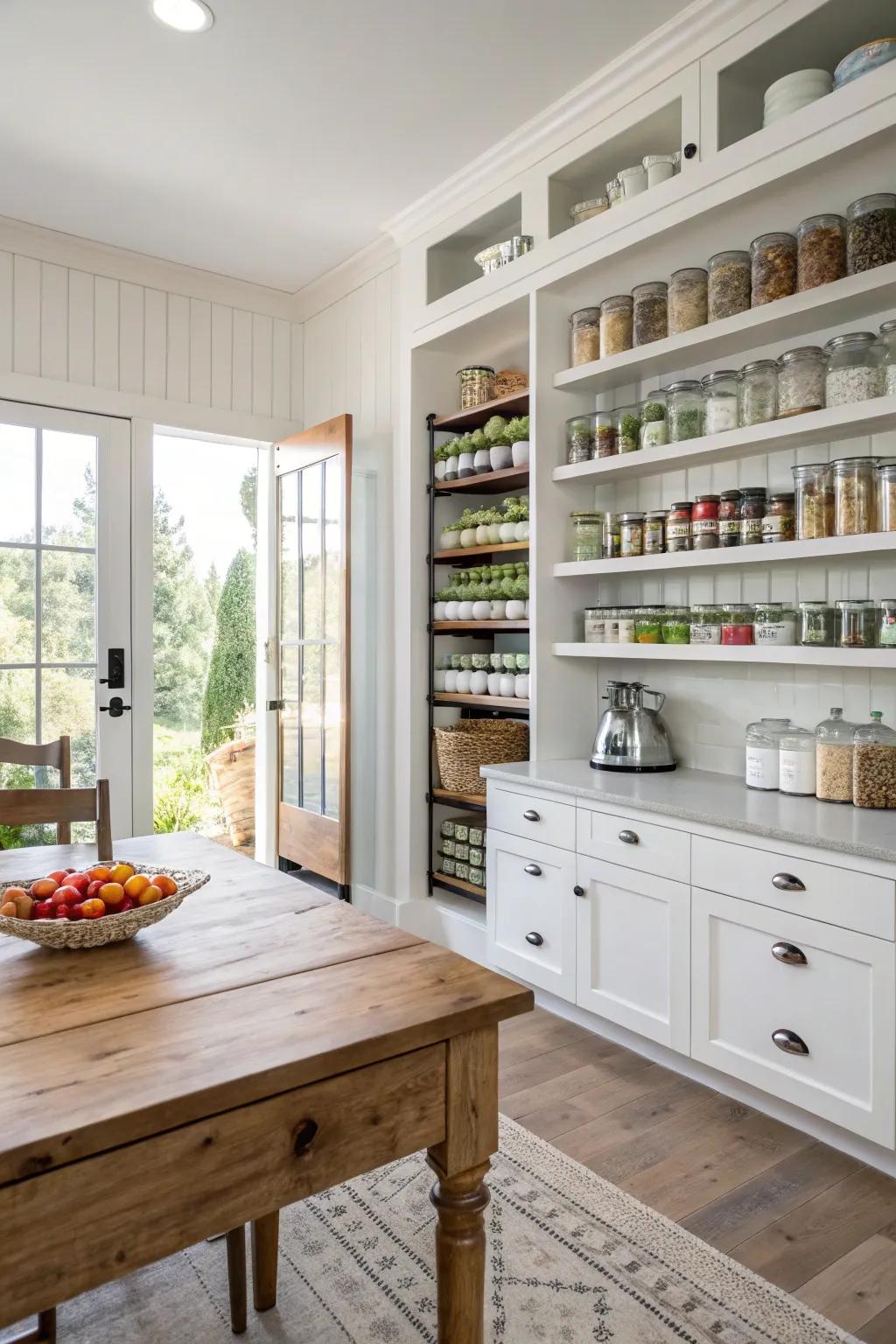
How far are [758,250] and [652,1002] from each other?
211 centimetres

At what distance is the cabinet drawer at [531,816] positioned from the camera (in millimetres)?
2771

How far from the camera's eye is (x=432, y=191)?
343 cm

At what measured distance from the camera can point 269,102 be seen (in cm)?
287

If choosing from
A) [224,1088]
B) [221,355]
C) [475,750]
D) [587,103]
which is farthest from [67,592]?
[224,1088]

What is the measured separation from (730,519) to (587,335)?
879 millimetres

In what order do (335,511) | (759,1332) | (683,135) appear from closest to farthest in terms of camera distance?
1. (759,1332)
2. (683,135)
3. (335,511)

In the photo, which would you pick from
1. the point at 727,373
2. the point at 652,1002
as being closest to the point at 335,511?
the point at 727,373

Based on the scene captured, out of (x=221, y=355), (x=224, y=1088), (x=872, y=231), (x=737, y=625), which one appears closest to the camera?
(x=224, y=1088)

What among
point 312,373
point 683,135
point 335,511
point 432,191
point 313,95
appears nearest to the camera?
point 683,135

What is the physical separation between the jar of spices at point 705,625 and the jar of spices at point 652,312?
0.86m

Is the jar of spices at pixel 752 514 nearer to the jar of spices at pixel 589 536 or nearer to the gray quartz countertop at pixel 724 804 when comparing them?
the jar of spices at pixel 589 536

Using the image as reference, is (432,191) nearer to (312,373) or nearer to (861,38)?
(312,373)

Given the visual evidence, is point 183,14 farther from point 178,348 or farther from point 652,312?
point 178,348

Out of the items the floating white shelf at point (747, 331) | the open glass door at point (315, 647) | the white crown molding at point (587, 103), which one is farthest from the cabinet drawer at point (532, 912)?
the white crown molding at point (587, 103)
